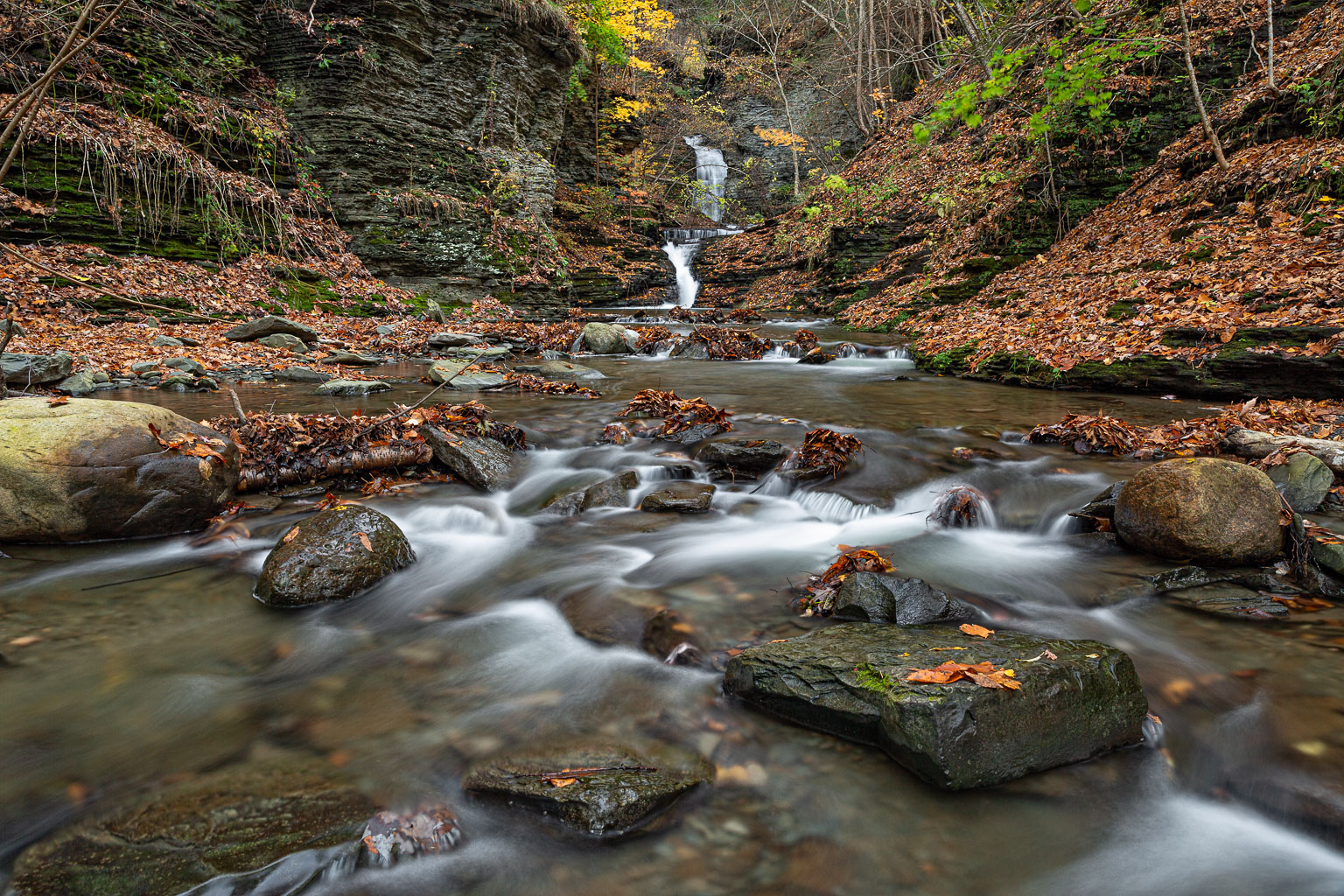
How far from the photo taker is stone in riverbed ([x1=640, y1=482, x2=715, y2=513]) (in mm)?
4719

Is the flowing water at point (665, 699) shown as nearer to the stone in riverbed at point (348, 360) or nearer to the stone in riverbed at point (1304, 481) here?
the stone in riverbed at point (1304, 481)

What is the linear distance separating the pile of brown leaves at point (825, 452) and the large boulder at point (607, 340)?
8366mm

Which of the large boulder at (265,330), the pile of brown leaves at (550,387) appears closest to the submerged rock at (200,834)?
the pile of brown leaves at (550,387)

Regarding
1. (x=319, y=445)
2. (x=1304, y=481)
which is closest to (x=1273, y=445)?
(x=1304, y=481)

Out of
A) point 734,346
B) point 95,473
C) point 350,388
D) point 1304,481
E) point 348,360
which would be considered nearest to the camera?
point 95,473

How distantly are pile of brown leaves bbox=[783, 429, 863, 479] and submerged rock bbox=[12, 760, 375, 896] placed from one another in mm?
4006

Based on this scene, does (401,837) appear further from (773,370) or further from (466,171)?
(466,171)

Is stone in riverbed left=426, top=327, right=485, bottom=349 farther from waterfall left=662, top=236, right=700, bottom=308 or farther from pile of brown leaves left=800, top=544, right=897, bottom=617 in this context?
pile of brown leaves left=800, top=544, right=897, bottom=617

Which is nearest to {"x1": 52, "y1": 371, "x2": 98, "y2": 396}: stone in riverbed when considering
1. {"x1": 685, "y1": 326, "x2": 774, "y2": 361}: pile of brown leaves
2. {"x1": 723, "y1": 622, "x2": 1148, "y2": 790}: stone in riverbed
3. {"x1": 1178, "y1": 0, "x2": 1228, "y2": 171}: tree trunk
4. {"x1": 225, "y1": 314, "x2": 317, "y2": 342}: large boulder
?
{"x1": 225, "y1": 314, "x2": 317, "y2": 342}: large boulder

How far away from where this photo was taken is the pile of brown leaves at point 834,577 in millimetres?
3041

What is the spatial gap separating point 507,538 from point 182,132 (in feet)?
46.7

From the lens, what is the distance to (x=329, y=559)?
3.35 metres

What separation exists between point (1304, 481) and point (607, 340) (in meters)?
11.2

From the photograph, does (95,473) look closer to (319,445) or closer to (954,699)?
(319,445)
